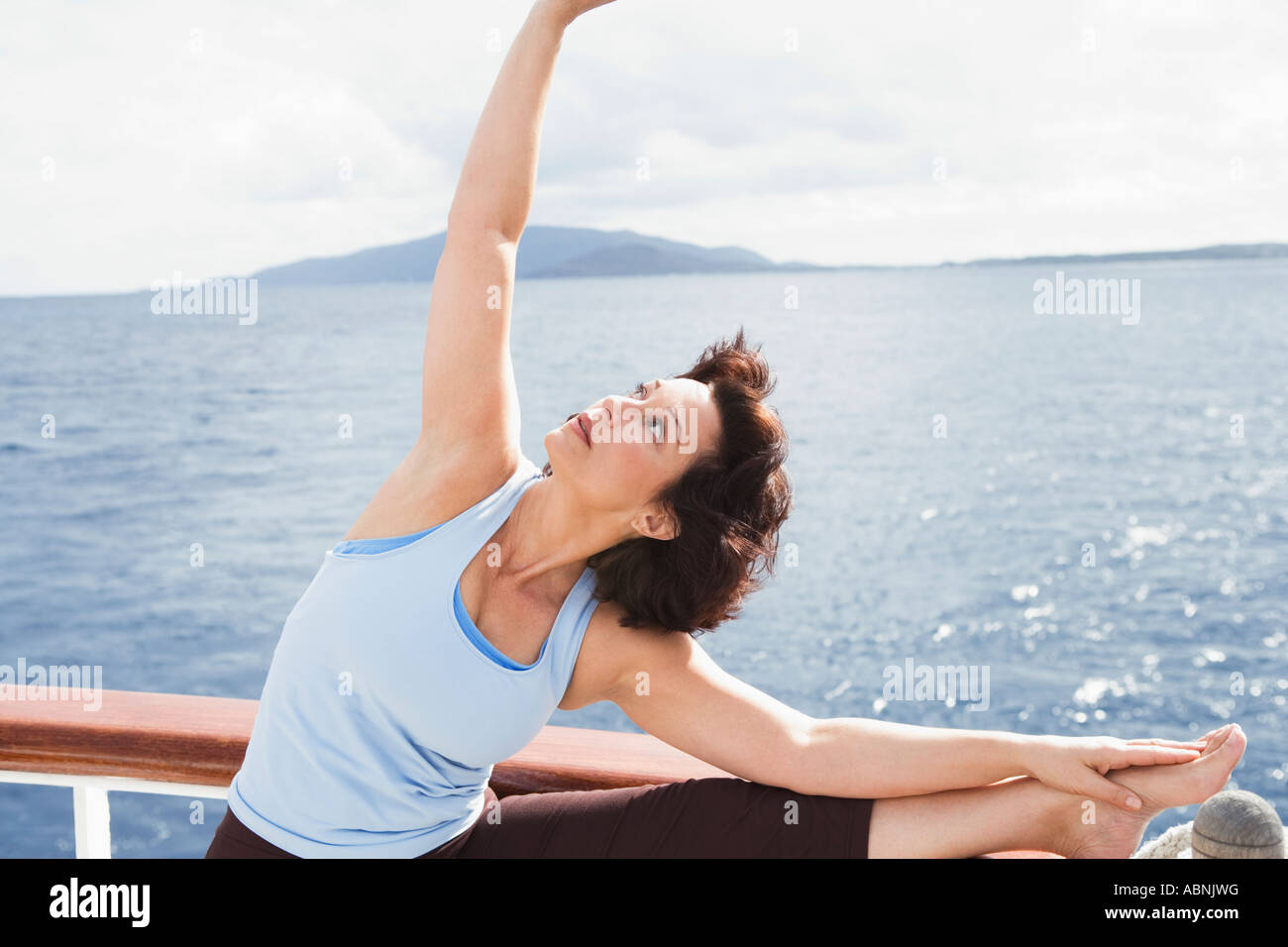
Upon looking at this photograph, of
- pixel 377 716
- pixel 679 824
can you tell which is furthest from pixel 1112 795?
pixel 377 716

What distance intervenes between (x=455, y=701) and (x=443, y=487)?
0.29 m

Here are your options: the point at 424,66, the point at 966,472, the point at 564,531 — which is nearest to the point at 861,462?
the point at 966,472

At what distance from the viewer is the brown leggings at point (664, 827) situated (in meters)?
1.36

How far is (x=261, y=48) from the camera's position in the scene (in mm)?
58781

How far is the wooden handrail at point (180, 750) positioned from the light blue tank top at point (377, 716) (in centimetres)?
5

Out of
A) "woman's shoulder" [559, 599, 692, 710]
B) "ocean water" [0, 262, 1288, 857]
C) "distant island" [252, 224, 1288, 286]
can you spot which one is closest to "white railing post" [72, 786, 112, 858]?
"woman's shoulder" [559, 599, 692, 710]

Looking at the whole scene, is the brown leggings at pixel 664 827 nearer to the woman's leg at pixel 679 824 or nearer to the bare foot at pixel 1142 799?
the woman's leg at pixel 679 824

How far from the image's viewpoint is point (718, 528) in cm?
158

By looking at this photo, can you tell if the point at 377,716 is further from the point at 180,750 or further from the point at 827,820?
the point at 827,820

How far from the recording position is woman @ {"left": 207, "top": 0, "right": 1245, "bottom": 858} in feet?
4.38

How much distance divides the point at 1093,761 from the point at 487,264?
985 millimetres

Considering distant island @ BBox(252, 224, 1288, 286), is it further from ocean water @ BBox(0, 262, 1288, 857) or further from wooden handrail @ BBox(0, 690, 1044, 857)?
wooden handrail @ BBox(0, 690, 1044, 857)

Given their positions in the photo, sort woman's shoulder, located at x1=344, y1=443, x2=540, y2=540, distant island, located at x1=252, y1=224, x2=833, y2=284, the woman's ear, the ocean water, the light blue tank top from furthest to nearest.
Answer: distant island, located at x1=252, y1=224, x2=833, y2=284 → the ocean water → the woman's ear → woman's shoulder, located at x1=344, y1=443, x2=540, y2=540 → the light blue tank top

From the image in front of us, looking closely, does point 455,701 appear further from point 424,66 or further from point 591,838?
point 424,66
